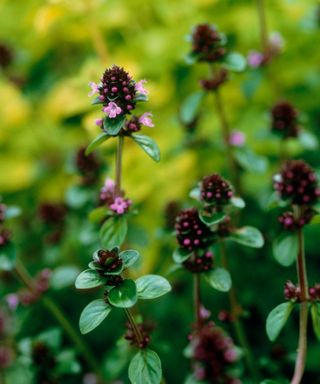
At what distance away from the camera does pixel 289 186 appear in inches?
42.6

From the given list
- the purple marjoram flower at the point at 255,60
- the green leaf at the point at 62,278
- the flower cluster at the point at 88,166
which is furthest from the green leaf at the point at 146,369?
the purple marjoram flower at the point at 255,60

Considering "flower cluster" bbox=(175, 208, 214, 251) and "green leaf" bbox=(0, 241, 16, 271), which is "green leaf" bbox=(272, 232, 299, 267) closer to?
"flower cluster" bbox=(175, 208, 214, 251)

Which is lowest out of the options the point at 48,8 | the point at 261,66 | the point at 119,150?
the point at 119,150

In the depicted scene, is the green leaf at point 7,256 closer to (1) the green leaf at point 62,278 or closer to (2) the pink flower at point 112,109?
(1) the green leaf at point 62,278

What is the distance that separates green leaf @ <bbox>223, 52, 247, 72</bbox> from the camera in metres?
1.51

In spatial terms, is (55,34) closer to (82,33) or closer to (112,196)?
(82,33)

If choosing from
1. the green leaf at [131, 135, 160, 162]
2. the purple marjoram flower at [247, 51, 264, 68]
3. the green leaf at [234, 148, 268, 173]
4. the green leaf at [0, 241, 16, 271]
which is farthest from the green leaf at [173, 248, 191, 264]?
the purple marjoram flower at [247, 51, 264, 68]

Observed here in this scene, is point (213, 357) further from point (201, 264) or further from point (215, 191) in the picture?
point (215, 191)

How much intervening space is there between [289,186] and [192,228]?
0.24 metres

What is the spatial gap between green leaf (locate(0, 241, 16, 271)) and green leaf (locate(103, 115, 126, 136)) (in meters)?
0.52

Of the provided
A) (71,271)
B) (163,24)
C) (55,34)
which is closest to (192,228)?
(71,271)

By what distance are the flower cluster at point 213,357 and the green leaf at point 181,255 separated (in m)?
0.24

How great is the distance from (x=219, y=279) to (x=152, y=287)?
21 cm

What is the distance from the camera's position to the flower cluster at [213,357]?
1253 mm
